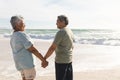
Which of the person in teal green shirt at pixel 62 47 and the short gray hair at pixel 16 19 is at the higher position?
the short gray hair at pixel 16 19

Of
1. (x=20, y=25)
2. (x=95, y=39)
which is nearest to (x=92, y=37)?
(x=95, y=39)

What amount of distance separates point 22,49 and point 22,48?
0.02 metres

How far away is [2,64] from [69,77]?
605 centimetres

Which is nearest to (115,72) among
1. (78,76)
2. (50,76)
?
(78,76)

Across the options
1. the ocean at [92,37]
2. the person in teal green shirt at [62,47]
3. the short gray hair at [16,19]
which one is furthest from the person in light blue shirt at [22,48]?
the ocean at [92,37]

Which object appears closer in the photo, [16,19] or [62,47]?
[16,19]

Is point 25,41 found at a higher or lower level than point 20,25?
lower

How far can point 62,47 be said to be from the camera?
5.84m

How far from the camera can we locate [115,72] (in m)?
10.4

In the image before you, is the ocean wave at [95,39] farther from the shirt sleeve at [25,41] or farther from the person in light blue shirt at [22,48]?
the shirt sleeve at [25,41]

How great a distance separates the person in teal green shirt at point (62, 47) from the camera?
575 centimetres

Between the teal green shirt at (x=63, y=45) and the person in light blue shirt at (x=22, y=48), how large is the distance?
2.42 ft

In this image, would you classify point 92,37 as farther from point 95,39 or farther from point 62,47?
point 62,47

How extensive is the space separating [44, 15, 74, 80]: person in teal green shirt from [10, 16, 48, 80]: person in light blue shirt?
2.13 feet
